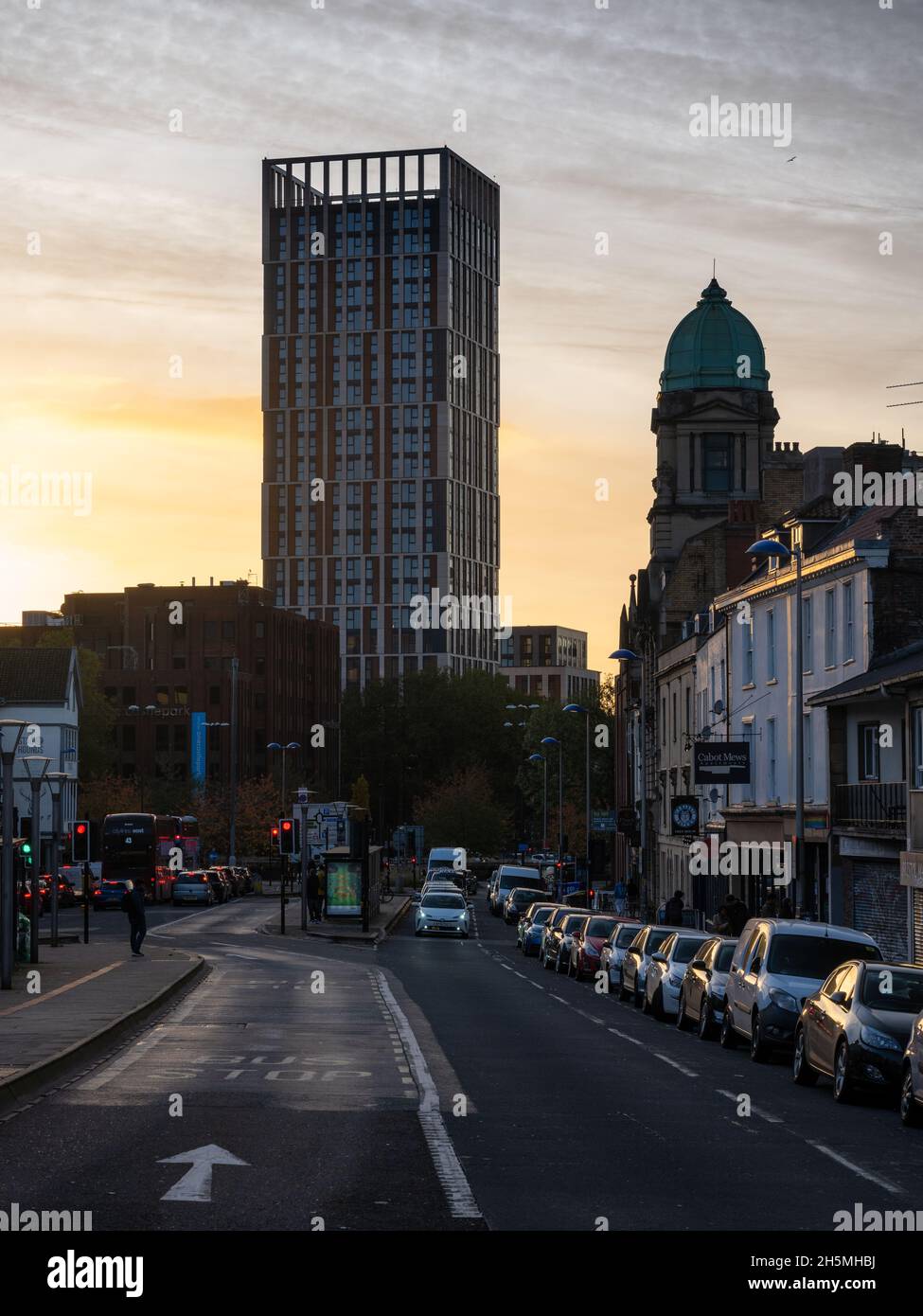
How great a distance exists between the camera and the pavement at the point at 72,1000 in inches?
822

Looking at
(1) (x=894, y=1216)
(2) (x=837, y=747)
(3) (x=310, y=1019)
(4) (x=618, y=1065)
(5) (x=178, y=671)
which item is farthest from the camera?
(5) (x=178, y=671)

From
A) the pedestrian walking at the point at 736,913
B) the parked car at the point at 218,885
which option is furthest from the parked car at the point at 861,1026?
the parked car at the point at 218,885

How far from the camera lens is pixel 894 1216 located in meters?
12.1

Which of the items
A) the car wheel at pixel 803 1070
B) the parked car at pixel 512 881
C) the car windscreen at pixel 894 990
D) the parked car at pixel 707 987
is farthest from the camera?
the parked car at pixel 512 881

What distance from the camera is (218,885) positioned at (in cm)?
9338

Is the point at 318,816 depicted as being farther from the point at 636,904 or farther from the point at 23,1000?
the point at 23,1000

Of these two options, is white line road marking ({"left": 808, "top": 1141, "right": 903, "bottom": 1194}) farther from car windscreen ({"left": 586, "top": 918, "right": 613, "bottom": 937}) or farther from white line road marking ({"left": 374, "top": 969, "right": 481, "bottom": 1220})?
car windscreen ({"left": 586, "top": 918, "right": 613, "bottom": 937})

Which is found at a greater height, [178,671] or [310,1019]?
[178,671]

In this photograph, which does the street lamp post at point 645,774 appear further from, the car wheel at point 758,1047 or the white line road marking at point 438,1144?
the white line road marking at point 438,1144

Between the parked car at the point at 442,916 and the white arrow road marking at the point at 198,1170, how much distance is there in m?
51.2

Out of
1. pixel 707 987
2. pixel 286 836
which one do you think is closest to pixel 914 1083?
pixel 707 987
